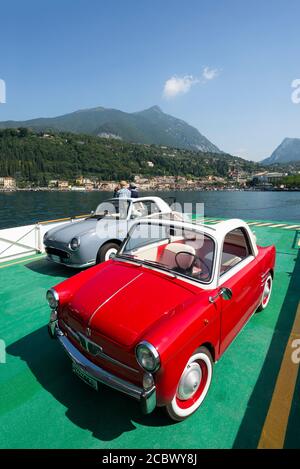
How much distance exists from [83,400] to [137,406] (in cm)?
53

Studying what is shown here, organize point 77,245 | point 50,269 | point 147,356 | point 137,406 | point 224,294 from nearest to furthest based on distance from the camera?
point 147,356 → point 137,406 → point 224,294 → point 77,245 → point 50,269

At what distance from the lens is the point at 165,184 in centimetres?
12362

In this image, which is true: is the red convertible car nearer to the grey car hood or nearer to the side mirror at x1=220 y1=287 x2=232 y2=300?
the side mirror at x1=220 y1=287 x2=232 y2=300

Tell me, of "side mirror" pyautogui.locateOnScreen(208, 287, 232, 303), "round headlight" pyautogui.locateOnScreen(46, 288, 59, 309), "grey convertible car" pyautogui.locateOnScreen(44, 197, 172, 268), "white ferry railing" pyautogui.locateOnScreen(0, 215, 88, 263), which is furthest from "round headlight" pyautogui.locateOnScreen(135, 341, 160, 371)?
"white ferry railing" pyautogui.locateOnScreen(0, 215, 88, 263)

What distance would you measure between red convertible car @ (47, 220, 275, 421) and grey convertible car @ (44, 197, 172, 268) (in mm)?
2183

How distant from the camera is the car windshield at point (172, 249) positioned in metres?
3.10

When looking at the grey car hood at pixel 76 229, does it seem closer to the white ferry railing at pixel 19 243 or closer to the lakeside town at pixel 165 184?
the white ferry railing at pixel 19 243

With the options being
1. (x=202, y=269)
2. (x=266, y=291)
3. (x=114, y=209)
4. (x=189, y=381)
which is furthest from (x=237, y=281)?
(x=114, y=209)

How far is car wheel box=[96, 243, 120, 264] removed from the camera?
5.87 metres

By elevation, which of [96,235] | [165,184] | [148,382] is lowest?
[148,382]

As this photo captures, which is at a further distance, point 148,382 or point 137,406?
point 137,406

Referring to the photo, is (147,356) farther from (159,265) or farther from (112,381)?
(159,265)

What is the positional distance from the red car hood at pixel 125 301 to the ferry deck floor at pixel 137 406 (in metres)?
0.68
